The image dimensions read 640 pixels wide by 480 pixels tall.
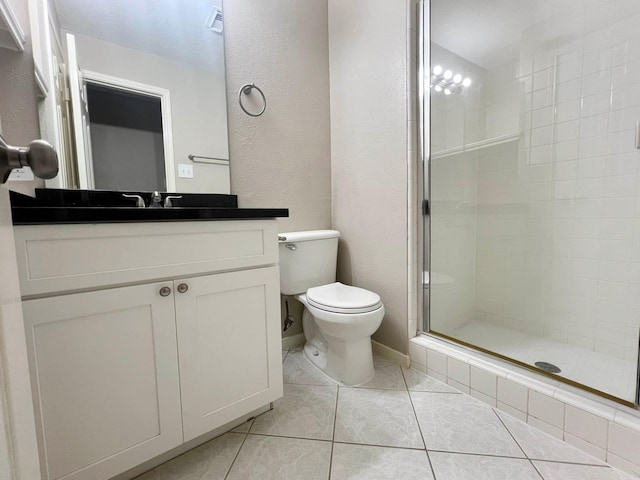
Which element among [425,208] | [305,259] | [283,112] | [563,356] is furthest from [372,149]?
[563,356]

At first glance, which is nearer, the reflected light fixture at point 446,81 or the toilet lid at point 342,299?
the toilet lid at point 342,299

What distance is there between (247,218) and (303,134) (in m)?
0.96

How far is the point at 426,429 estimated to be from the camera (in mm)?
1092

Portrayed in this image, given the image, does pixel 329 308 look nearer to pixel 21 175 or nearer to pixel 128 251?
pixel 128 251

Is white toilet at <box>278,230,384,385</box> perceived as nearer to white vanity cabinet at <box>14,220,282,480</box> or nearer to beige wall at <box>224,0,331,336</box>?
beige wall at <box>224,0,331,336</box>

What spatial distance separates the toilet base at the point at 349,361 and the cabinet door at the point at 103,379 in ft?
2.41

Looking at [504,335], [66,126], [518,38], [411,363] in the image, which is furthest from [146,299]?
[518,38]

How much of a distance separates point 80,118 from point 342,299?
1.38m

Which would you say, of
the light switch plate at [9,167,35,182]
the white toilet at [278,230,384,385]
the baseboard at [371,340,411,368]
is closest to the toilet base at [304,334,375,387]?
the white toilet at [278,230,384,385]

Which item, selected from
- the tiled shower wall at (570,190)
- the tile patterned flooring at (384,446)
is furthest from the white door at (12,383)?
the tiled shower wall at (570,190)

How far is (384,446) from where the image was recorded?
3.34 feet

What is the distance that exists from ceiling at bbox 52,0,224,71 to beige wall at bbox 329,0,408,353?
73 cm

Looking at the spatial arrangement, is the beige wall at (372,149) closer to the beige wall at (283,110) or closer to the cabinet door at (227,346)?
the beige wall at (283,110)

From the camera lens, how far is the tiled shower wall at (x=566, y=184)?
137cm
